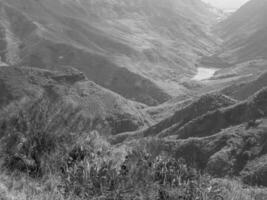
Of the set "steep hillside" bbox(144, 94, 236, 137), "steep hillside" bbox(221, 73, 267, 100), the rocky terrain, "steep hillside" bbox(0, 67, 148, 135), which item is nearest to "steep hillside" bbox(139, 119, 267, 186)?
the rocky terrain

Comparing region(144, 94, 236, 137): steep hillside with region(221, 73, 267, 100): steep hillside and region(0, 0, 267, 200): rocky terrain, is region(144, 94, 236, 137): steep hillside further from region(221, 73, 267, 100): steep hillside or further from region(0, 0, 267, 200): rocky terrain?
region(221, 73, 267, 100): steep hillside

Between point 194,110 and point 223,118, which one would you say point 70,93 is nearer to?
point 194,110

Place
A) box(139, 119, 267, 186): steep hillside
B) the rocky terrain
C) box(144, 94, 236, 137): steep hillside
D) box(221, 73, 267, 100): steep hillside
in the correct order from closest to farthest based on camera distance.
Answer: the rocky terrain < box(139, 119, 267, 186): steep hillside < box(144, 94, 236, 137): steep hillside < box(221, 73, 267, 100): steep hillside

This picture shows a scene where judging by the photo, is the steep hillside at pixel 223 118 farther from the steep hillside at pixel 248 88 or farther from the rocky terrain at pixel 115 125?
the steep hillside at pixel 248 88

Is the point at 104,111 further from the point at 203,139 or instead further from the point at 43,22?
the point at 43,22

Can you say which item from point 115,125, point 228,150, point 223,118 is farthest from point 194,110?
point 228,150

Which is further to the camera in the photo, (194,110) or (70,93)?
(70,93)

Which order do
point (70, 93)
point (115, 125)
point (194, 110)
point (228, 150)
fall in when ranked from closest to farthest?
point (228, 150), point (194, 110), point (115, 125), point (70, 93)

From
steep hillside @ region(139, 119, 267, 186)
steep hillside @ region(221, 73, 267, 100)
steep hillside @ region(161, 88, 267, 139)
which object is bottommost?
steep hillside @ region(139, 119, 267, 186)
